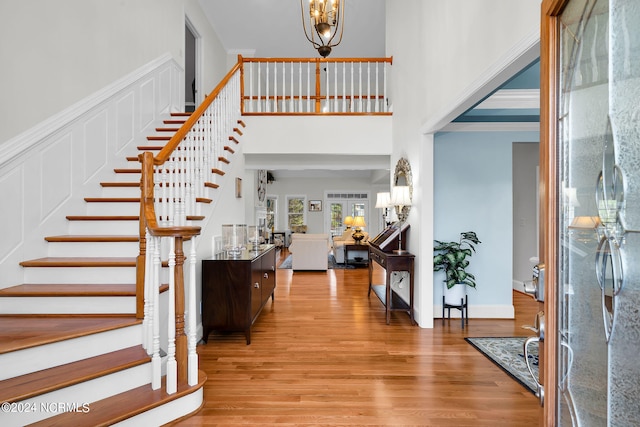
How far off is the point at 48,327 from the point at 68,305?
11.0 inches

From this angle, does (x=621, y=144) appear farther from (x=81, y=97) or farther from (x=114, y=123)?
(x=114, y=123)

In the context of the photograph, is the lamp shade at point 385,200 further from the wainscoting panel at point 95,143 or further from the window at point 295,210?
the window at point 295,210

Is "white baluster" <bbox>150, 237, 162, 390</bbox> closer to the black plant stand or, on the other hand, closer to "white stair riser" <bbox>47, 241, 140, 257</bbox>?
"white stair riser" <bbox>47, 241, 140, 257</bbox>

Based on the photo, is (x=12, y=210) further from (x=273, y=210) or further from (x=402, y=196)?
(x=273, y=210)

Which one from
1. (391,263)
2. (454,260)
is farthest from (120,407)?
(454,260)

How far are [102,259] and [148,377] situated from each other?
117cm

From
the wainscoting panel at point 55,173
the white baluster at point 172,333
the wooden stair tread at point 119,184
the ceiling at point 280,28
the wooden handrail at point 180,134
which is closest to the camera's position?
the white baluster at point 172,333

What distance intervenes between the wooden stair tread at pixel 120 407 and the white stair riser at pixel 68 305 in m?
0.58

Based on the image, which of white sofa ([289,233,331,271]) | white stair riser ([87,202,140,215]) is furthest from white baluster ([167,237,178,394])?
white sofa ([289,233,331,271])

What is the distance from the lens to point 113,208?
3.30 m

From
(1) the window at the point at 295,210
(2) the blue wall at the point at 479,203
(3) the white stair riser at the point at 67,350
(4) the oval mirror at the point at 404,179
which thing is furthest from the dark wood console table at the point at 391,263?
(1) the window at the point at 295,210

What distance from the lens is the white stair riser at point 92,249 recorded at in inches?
113

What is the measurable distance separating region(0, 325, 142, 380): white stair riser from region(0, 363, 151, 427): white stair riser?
234 millimetres

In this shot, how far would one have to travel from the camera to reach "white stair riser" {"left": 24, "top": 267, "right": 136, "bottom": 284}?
8.40 feet
